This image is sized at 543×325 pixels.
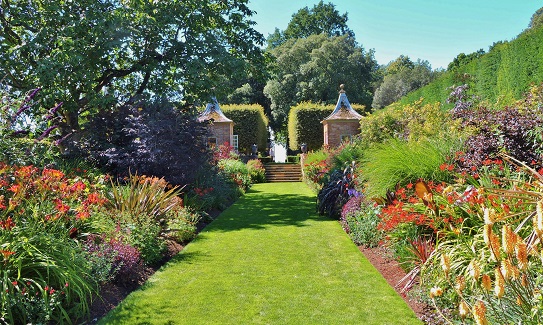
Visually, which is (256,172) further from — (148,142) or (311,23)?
(311,23)

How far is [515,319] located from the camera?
2537 millimetres

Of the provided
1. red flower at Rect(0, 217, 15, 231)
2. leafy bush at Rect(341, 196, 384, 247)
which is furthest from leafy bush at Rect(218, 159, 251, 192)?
red flower at Rect(0, 217, 15, 231)

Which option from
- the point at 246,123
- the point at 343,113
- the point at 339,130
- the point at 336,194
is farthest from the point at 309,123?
the point at 336,194

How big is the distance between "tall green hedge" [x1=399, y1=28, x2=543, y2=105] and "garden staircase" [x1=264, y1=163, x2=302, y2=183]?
30.1 feet

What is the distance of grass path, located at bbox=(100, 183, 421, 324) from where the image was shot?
13.4ft

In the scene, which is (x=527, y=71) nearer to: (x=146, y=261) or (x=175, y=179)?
(x=175, y=179)

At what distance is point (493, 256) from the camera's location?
2777mm

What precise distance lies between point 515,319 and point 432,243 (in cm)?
247

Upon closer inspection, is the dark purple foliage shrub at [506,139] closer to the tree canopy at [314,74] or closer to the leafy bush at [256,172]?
the leafy bush at [256,172]

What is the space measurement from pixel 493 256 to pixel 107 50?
9989mm

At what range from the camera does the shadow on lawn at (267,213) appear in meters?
9.30

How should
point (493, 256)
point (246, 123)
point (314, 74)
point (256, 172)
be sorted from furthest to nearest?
point (314, 74) < point (246, 123) < point (256, 172) < point (493, 256)

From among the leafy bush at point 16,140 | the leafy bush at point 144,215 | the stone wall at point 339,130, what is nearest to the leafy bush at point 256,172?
the stone wall at point 339,130

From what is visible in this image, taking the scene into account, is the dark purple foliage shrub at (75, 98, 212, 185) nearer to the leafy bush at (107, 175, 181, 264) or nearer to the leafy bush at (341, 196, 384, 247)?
the leafy bush at (107, 175, 181, 264)
